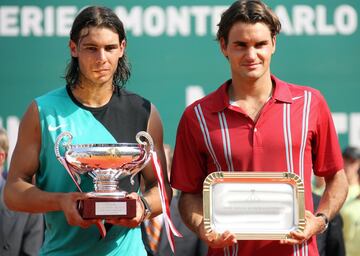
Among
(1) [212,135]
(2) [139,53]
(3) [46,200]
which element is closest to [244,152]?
(1) [212,135]

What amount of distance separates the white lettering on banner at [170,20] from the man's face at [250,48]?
4.50m

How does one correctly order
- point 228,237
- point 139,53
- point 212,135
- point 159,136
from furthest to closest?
point 139,53, point 159,136, point 212,135, point 228,237

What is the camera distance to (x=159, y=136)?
4336mm

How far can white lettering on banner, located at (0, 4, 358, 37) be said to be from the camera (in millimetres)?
8539

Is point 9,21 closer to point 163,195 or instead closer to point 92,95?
point 92,95

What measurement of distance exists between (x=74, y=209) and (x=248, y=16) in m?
0.94

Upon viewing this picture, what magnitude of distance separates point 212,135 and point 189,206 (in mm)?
290

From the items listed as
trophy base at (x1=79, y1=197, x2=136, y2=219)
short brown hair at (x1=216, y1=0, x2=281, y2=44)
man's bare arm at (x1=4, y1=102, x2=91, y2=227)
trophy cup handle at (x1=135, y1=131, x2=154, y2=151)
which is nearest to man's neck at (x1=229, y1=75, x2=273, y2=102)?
short brown hair at (x1=216, y1=0, x2=281, y2=44)

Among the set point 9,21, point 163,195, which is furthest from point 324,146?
point 9,21

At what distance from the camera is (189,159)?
13.6 feet

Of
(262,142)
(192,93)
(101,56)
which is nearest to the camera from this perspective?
(262,142)

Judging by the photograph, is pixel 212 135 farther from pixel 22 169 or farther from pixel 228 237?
pixel 22 169

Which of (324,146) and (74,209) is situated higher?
(324,146)

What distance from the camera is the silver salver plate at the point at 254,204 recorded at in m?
3.84
